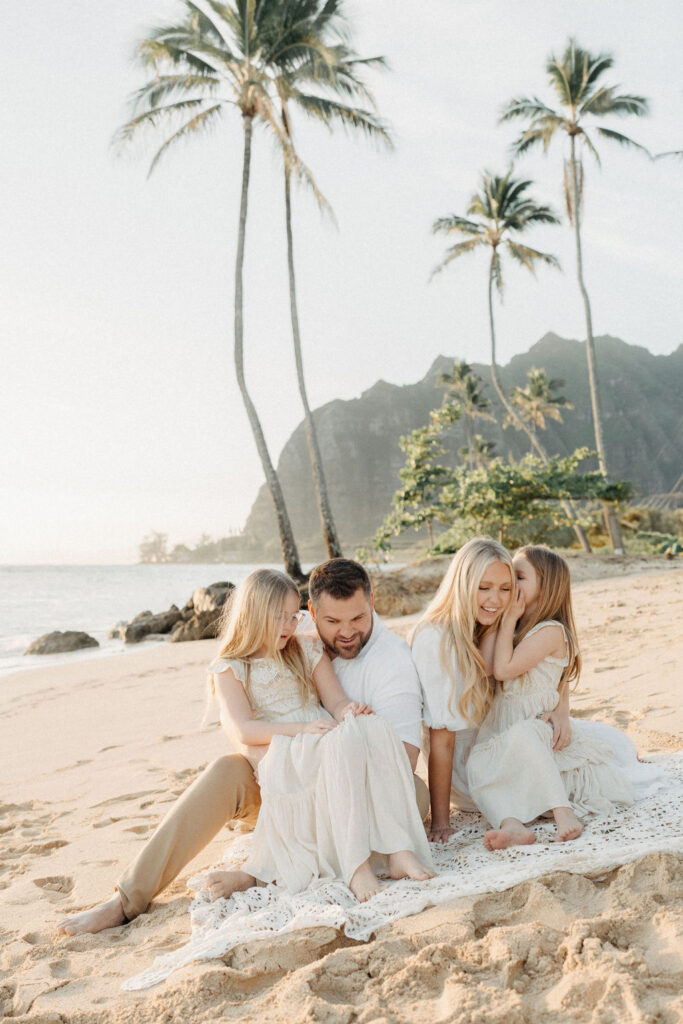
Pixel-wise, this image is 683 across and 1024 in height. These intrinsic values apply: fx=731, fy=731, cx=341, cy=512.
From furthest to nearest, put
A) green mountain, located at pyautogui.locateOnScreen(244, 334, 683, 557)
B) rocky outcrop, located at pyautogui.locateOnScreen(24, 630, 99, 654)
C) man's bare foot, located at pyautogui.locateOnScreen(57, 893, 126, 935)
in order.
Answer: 1. green mountain, located at pyautogui.locateOnScreen(244, 334, 683, 557)
2. rocky outcrop, located at pyautogui.locateOnScreen(24, 630, 99, 654)
3. man's bare foot, located at pyautogui.locateOnScreen(57, 893, 126, 935)

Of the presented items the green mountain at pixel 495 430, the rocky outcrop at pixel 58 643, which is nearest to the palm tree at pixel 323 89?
the rocky outcrop at pixel 58 643

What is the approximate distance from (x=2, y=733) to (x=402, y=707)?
16.0 ft

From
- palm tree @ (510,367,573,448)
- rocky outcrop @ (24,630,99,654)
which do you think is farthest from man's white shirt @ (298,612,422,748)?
palm tree @ (510,367,573,448)

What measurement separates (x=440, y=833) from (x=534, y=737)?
533mm

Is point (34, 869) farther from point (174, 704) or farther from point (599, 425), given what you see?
point (599, 425)

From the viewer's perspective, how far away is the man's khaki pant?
102 inches

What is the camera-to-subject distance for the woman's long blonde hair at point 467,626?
288 cm

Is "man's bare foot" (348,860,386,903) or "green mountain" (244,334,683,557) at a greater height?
"green mountain" (244,334,683,557)

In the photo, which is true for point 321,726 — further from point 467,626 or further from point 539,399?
point 539,399

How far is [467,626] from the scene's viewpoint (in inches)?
115

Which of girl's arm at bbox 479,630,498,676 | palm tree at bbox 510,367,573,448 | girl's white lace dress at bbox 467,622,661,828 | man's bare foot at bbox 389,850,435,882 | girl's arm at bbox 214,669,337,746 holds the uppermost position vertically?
palm tree at bbox 510,367,573,448

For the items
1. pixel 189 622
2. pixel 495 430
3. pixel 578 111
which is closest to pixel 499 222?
pixel 578 111

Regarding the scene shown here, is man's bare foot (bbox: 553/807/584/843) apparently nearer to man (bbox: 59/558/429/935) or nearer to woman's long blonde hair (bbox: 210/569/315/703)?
man (bbox: 59/558/429/935)

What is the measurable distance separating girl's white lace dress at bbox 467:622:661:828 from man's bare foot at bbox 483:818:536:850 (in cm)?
13
